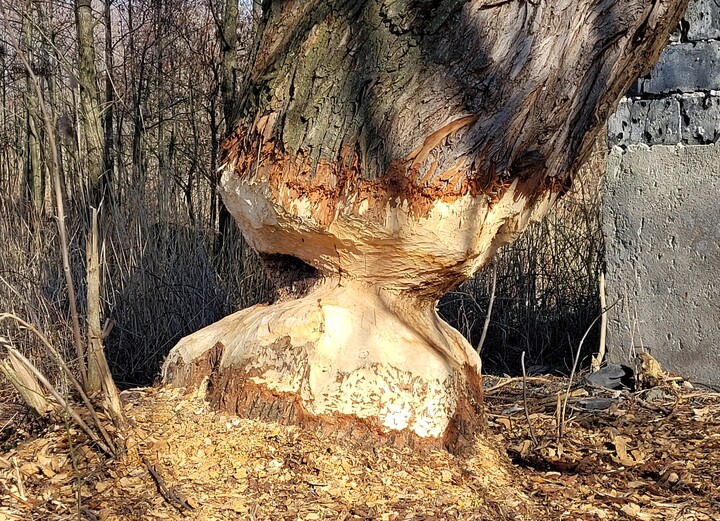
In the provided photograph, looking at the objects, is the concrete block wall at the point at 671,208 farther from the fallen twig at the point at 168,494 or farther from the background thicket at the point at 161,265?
the fallen twig at the point at 168,494

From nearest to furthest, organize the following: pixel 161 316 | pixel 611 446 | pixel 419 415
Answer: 1. pixel 419 415
2. pixel 611 446
3. pixel 161 316

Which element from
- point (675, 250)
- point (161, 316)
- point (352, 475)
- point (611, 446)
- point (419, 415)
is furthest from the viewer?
point (161, 316)

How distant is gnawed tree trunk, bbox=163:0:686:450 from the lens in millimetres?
1969

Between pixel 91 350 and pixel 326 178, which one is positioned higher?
pixel 326 178

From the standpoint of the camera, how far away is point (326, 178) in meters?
2.02

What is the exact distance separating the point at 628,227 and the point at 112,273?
311 cm

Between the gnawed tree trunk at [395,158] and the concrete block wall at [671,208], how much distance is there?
163 cm

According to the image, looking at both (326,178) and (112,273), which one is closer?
(326,178)

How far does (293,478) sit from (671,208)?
261cm

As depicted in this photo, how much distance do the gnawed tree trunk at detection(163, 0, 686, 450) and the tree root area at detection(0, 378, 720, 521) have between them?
0.29 feet

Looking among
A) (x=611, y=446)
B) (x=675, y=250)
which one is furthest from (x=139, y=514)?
(x=675, y=250)

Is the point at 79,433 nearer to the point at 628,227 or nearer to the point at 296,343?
the point at 296,343

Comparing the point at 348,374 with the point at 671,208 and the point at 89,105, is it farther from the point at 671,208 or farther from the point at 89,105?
the point at 89,105

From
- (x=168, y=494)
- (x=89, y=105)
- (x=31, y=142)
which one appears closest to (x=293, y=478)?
(x=168, y=494)
